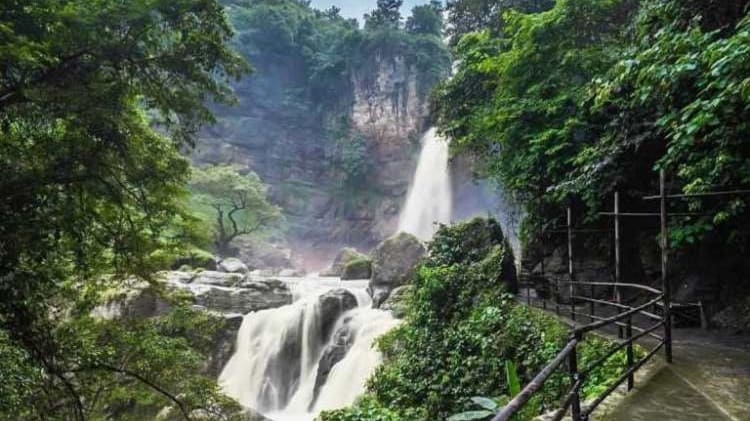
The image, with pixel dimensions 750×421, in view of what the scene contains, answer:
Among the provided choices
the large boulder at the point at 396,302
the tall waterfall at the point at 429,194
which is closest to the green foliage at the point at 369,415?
the large boulder at the point at 396,302

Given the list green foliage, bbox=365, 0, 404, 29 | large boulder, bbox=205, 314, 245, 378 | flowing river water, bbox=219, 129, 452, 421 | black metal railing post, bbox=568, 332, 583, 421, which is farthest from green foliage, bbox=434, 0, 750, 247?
green foliage, bbox=365, 0, 404, 29

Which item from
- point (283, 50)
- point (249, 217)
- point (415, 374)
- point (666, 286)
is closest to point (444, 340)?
point (415, 374)

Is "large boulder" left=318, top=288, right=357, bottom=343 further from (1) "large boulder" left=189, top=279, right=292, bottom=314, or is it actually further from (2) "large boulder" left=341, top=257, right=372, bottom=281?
(2) "large boulder" left=341, top=257, right=372, bottom=281

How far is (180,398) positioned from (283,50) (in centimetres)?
3459

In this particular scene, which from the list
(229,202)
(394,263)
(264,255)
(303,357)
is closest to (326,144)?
(264,255)

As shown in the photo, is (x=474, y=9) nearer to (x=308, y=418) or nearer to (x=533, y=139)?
(x=533, y=139)

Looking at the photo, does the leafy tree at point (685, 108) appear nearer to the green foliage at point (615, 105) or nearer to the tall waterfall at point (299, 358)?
the green foliage at point (615, 105)

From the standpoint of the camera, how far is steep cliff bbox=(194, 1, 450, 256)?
35.2 m

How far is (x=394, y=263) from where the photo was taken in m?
16.4

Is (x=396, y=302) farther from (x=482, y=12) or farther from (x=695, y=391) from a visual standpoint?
(x=482, y=12)

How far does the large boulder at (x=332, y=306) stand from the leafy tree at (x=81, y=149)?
824 centimetres

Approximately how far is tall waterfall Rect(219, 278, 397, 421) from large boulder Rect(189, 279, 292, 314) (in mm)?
789

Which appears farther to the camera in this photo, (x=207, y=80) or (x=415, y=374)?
(x=415, y=374)

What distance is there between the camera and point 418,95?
35250 mm
